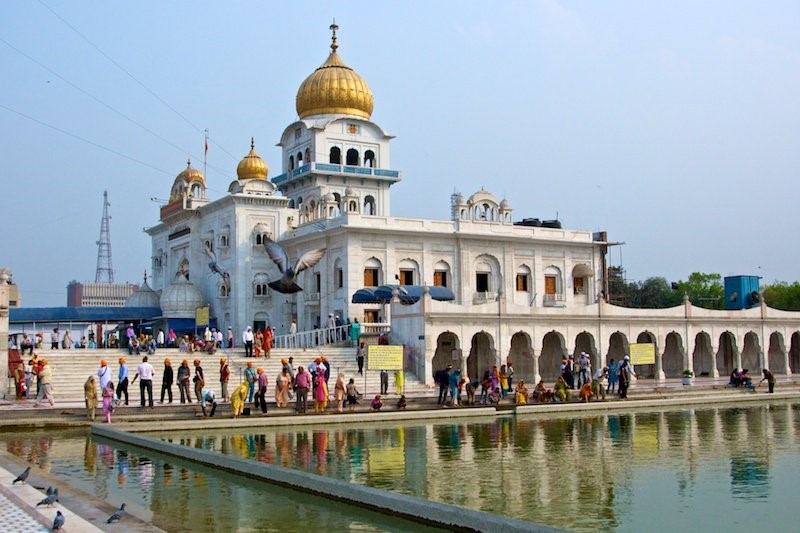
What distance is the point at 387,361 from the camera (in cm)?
2881

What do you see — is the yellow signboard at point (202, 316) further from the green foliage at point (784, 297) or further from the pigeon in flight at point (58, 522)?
the green foliage at point (784, 297)

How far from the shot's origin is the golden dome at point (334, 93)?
176 ft

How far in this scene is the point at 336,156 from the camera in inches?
2093

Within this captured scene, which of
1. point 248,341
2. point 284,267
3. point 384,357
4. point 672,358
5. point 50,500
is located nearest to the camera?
point 50,500

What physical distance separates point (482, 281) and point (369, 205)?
9.54 m

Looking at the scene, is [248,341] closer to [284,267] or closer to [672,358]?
Result: [284,267]

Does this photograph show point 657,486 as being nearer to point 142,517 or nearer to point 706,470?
point 706,470

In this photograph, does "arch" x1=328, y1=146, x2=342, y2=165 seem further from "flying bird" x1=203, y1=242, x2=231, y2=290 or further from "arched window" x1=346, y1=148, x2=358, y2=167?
"flying bird" x1=203, y1=242, x2=231, y2=290

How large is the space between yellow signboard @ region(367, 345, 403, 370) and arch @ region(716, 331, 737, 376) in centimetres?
2314

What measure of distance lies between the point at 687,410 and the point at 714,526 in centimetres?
1850

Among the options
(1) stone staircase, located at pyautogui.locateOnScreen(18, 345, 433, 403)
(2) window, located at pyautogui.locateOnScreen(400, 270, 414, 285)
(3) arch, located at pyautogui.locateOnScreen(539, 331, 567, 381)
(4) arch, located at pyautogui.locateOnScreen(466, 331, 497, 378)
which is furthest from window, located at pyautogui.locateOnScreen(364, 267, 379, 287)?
(3) arch, located at pyautogui.locateOnScreen(539, 331, 567, 381)

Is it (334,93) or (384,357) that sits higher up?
(334,93)

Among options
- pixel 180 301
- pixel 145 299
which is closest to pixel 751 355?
pixel 180 301

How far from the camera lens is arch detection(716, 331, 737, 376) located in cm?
4634
